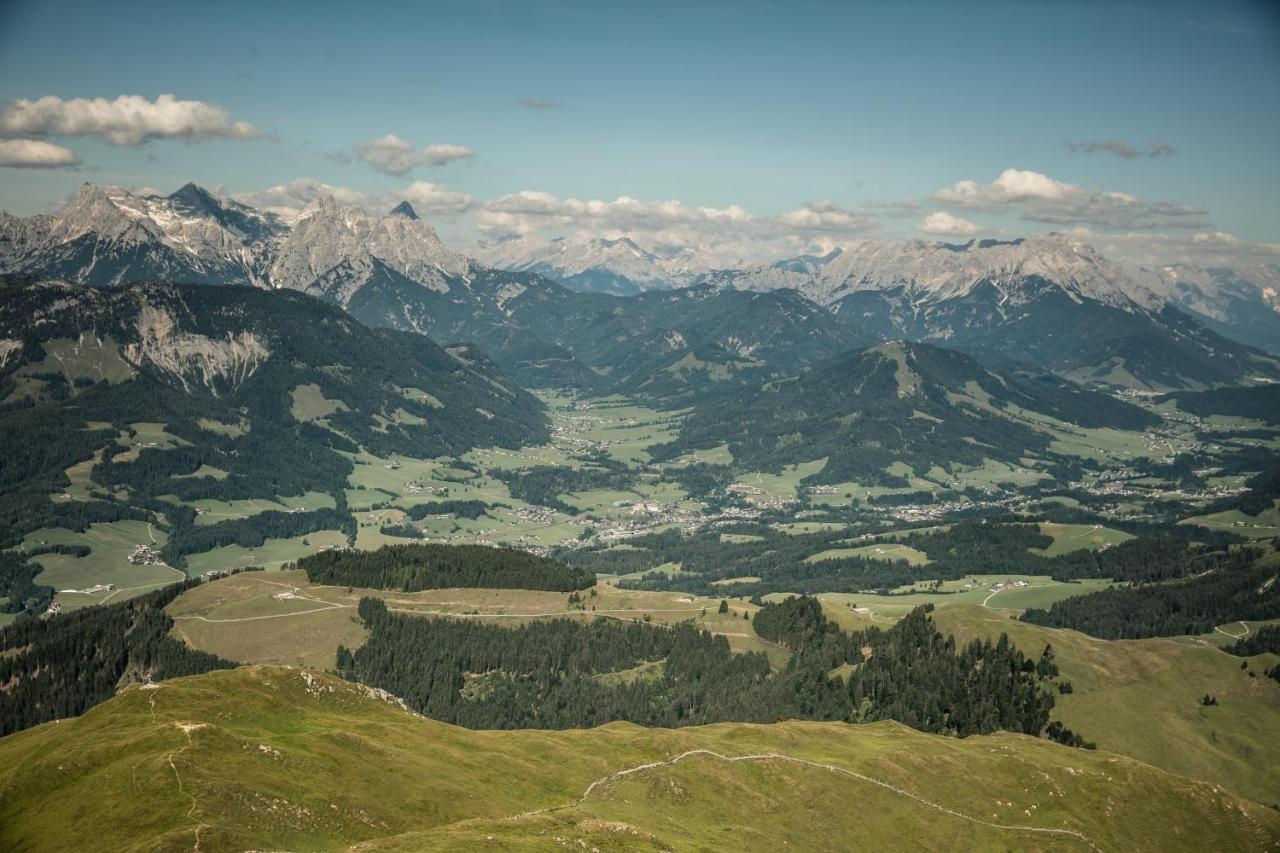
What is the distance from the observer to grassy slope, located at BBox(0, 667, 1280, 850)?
110375 millimetres

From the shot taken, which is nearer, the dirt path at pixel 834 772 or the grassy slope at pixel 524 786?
the grassy slope at pixel 524 786

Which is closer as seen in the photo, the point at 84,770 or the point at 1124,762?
the point at 84,770

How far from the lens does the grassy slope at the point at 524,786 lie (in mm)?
110375

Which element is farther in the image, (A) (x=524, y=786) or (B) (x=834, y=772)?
(B) (x=834, y=772)

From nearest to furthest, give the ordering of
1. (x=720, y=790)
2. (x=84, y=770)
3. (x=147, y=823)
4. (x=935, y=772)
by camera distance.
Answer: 1. (x=147, y=823)
2. (x=84, y=770)
3. (x=720, y=790)
4. (x=935, y=772)

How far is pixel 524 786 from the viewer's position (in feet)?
473

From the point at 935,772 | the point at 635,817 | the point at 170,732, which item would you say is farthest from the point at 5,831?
the point at 935,772

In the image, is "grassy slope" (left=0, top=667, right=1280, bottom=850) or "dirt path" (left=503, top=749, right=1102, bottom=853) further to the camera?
Result: "dirt path" (left=503, top=749, right=1102, bottom=853)

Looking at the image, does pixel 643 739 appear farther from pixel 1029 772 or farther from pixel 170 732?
pixel 170 732

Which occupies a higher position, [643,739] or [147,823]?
[147,823]

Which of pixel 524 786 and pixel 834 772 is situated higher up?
pixel 524 786

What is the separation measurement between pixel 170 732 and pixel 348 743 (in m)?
23.8

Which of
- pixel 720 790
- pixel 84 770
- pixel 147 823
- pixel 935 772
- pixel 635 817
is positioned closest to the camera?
pixel 147 823

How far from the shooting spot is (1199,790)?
168 meters
